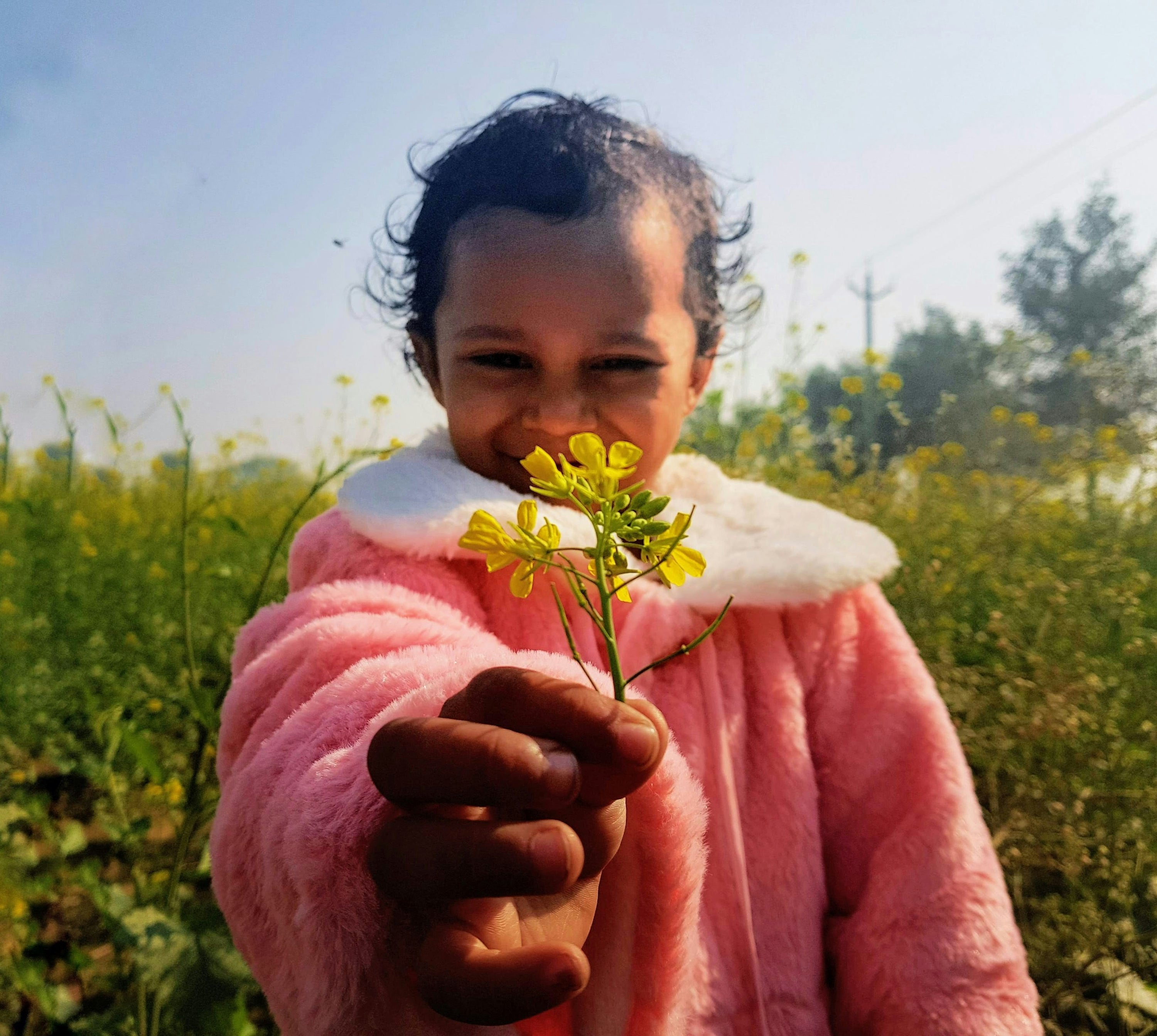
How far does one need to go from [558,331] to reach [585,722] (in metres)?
0.58

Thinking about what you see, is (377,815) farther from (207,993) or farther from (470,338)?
(207,993)

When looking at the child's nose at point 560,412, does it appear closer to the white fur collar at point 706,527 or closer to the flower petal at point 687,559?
the white fur collar at point 706,527

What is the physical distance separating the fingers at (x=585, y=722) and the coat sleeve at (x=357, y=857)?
0.09 m

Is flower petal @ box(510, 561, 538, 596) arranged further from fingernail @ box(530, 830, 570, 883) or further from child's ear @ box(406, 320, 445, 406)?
child's ear @ box(406, 320, 445, 406)

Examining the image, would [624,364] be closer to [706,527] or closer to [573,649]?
[706,527]

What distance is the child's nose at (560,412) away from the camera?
35.6 inches

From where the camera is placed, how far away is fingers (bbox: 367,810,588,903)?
15.8 inches

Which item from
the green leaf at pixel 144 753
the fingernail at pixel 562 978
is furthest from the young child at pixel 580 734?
the green leaf at pixel 144 753

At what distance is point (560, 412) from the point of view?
90 centimetres

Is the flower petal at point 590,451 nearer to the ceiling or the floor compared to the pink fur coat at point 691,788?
nearer to the ceiling

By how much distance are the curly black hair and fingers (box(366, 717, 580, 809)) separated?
2.28 ft

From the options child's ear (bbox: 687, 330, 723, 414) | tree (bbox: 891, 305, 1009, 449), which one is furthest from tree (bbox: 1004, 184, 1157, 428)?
child's ear (bbox: 687, 330, 723, 414)

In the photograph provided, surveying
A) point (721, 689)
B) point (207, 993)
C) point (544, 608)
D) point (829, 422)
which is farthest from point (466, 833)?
point (829, 422)

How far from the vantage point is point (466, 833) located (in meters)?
0.42
